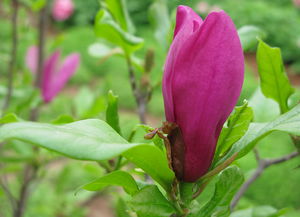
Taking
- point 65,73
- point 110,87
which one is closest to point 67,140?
point 65,73

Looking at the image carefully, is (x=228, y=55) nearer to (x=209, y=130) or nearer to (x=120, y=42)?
(x=209, y=130)

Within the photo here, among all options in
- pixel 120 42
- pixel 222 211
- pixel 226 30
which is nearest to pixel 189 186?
pixel 222 211

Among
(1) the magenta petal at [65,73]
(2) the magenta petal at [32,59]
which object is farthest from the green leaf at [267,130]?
(2) the magenta petal at [32,59]

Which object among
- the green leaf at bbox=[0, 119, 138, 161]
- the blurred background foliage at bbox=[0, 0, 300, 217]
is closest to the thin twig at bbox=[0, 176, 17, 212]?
the blurred background foliage at bbox=[0, 0, 300, 217]

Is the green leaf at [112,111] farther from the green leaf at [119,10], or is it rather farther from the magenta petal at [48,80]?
the magenta petal at [48,80]

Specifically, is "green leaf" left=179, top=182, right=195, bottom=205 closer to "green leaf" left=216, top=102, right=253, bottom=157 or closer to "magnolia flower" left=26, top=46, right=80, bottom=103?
"green leaf" left=216, top=102, right=253, bottom=157

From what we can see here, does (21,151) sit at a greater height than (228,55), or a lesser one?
lesser
